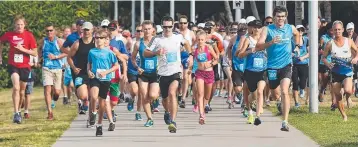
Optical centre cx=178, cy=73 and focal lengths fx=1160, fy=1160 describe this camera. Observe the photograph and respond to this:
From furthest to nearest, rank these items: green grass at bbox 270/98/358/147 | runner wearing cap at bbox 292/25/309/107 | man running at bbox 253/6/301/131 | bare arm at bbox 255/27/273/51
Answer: runner wearing cap at bbox 292/25/309/107
man running at bbox 253/6/301/131
bare arm at bbox 255/27/273/51
green grass at bbox 270/98/358/147

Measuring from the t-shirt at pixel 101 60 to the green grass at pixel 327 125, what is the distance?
9.71 ft

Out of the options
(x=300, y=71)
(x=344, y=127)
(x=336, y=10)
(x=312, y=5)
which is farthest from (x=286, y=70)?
(x=336, y=10)

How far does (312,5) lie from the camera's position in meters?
20.9

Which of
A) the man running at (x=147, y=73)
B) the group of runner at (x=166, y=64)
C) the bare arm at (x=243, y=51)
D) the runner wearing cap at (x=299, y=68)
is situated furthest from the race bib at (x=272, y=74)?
the runner wearing cap at (x=299, y=68)

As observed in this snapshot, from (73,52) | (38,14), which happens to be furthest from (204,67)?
(38,14)

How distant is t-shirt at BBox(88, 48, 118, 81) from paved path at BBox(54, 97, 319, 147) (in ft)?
3.04

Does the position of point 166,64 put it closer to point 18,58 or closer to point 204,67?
point 204,67

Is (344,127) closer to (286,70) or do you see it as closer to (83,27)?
(286,70)

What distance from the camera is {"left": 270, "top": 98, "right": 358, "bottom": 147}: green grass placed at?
15.2 m

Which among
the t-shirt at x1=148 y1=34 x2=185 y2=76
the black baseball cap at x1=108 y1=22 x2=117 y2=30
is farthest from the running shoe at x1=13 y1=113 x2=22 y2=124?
the t-shirt at x1=148 y1=34 x2=185 y2=76

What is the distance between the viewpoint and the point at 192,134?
54.9 feet

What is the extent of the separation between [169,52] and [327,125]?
2824 millimetres

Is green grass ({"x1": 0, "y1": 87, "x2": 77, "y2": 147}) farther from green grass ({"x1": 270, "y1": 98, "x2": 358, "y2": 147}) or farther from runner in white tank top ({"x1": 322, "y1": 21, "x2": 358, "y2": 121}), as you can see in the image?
runner in white tank top ({"x1": 322, "y1": 21, "x2": 358, "y2": 121})

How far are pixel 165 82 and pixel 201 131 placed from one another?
92 cm
